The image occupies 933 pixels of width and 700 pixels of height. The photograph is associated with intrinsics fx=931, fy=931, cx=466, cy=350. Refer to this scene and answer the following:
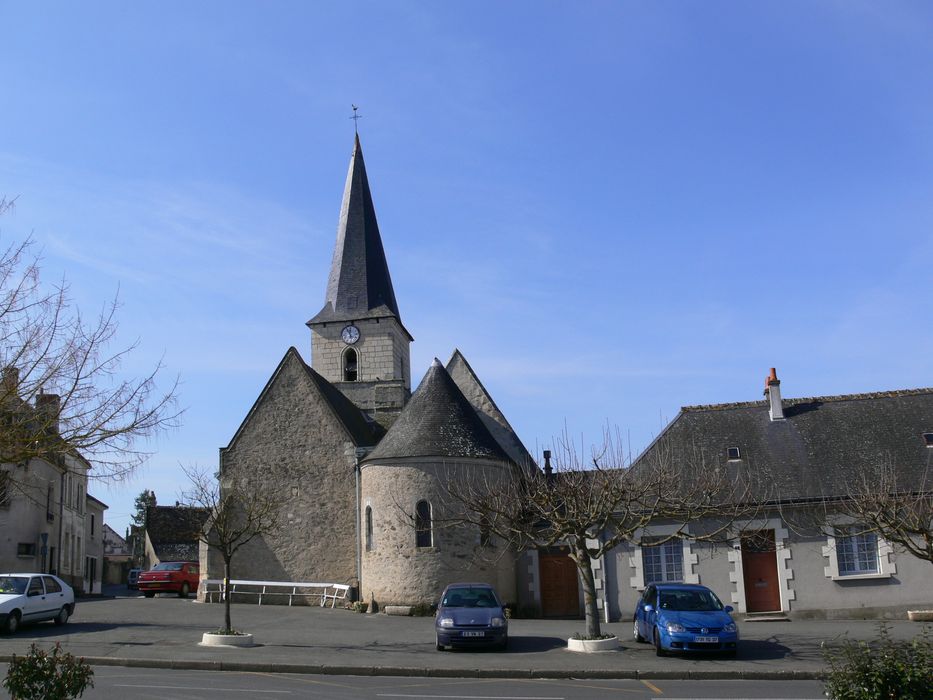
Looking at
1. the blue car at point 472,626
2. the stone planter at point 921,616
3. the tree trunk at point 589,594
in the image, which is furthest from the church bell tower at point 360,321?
the tree trunk at point 589,594

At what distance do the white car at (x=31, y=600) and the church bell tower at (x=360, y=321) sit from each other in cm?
2131

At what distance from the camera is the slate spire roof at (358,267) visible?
44.9 m

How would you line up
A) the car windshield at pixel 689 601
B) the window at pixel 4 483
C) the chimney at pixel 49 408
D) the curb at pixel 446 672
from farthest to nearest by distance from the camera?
the car windshield at pixel 689 601 → the curb at pixel 446 672 → the window at pixel 4 483 → the chimney at pixel 49 408

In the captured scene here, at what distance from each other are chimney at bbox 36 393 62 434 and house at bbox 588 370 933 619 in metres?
15.3

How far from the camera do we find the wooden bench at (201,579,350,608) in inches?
1104

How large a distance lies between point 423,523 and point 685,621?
10.9m

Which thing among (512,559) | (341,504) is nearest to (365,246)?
(341,504)

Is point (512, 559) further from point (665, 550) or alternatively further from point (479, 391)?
point (479, 391)

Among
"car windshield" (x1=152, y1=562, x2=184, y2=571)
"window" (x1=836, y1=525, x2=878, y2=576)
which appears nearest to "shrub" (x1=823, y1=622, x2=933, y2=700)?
"window" (x1=836, y1=525, x2=878, y2=576)

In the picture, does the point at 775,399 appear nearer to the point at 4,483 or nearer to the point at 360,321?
the point at 4,483

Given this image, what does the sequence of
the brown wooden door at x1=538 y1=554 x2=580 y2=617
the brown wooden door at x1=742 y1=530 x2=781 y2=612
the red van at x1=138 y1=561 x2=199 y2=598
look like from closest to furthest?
the brown wooden door at x1=742 y1=530 x2=781 y2=612 < the brown wooden door at x1=538 y1=554 x2=580 y2=617 < the red van at x1=138 y1=561 x2=199 y2=598

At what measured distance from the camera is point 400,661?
52.2ft

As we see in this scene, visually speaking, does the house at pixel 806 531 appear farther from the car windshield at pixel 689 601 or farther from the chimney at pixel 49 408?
the chimney at pixel 49 408

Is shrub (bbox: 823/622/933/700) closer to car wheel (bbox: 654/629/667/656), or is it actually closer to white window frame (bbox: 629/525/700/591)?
car wheel (bbox: 654/629/667/656)
